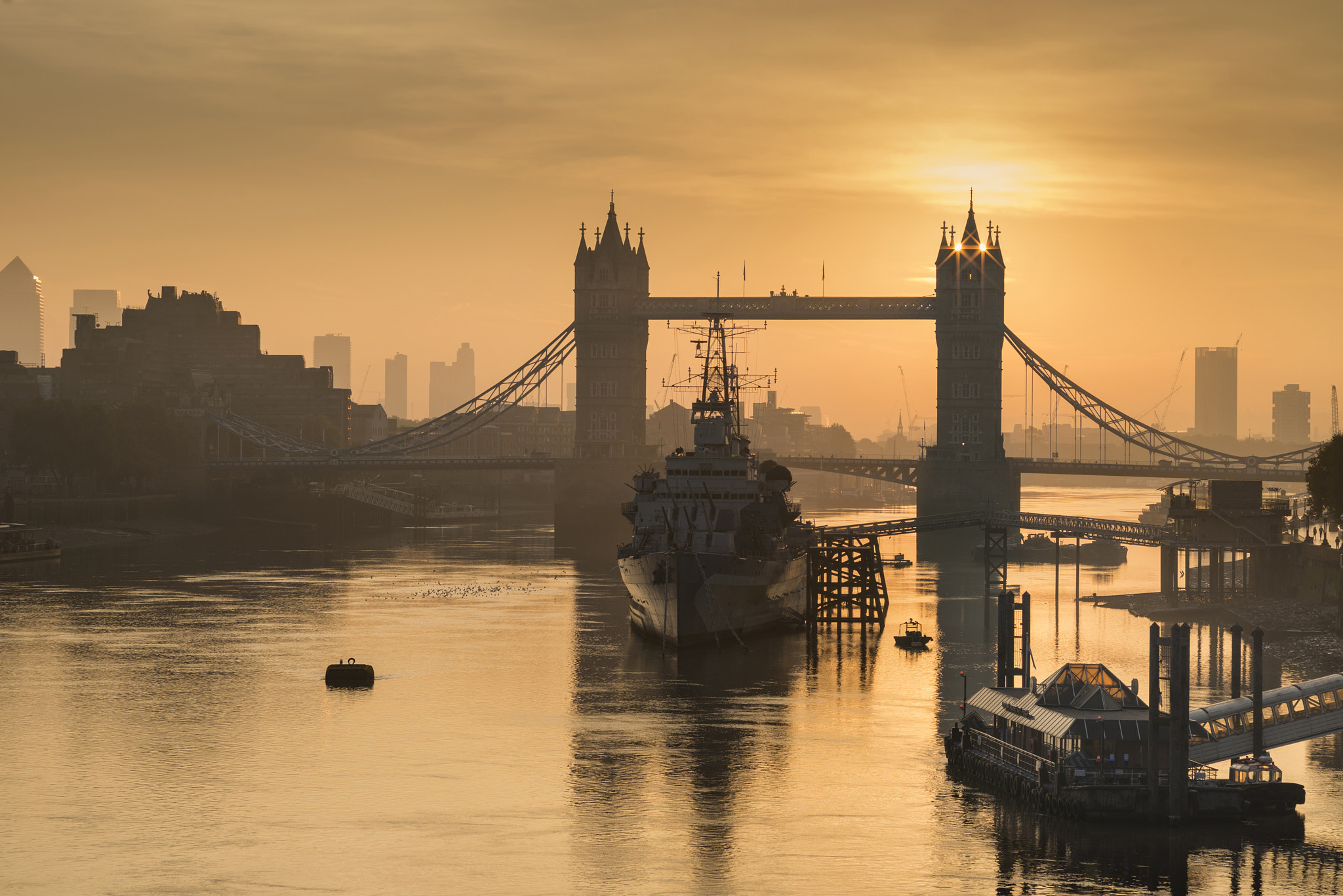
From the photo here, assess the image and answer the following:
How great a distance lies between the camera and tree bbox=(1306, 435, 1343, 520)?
91750mm

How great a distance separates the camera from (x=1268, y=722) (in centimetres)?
4831

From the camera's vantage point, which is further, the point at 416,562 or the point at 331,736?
the point at 416,562

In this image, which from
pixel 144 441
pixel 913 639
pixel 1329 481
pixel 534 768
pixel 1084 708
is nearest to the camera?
pixel 1084 708

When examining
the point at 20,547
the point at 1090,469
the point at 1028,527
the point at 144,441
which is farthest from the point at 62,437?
the point at 1090,469

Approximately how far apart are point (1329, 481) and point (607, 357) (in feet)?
332

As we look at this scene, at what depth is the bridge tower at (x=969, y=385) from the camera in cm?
17088

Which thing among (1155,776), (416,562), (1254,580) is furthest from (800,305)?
(1155,776)

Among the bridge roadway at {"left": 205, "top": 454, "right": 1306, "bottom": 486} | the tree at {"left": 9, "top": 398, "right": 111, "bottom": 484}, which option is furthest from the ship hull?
the tree at {"left": 9, "top": 398, "right": 111, "bottom": 484}

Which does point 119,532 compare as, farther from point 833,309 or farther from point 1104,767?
point 1104,767

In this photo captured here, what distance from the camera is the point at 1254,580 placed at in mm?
100938

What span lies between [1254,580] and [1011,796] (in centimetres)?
5933

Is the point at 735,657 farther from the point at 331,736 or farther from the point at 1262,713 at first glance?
the point at 1262,713

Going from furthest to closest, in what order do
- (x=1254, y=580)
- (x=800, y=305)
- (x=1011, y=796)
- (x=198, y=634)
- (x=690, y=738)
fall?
(x=800, y=305) < (x=1254, y=580) < (x=198, y=634) < (x=690, y=738) < (x=1011, y=796)

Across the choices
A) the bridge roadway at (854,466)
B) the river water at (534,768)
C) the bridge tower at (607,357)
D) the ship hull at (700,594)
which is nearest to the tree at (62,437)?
the bridge roadway at (854,466)
